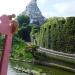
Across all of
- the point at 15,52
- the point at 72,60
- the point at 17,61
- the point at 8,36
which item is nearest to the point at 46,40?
the point at 15,52

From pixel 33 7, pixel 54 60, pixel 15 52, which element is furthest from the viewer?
pixel 33 7

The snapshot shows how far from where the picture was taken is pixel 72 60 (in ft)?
89.3

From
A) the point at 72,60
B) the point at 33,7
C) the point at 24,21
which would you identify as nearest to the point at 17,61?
the point at 72,60

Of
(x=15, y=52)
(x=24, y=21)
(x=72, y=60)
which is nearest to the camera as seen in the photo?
(x=72, y=60)

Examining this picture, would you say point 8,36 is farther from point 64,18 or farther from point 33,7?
point 33,7

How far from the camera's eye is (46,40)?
35.9m

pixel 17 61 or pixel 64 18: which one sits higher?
pixel 64 18

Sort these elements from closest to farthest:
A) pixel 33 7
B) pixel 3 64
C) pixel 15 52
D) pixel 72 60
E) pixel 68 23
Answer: pixel 3 64 → pixel 72 60 → pixel 68 23 → pixel 15 52 → pixel 33 7

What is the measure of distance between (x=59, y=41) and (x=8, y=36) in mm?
27590

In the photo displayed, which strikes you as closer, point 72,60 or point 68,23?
point 72,60

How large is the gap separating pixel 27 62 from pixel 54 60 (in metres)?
2.39

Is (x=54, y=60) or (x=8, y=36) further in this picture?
(x=54, y=60)

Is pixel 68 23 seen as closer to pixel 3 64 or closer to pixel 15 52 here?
pixel 15 52

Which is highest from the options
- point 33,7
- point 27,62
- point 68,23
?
point 33,7
